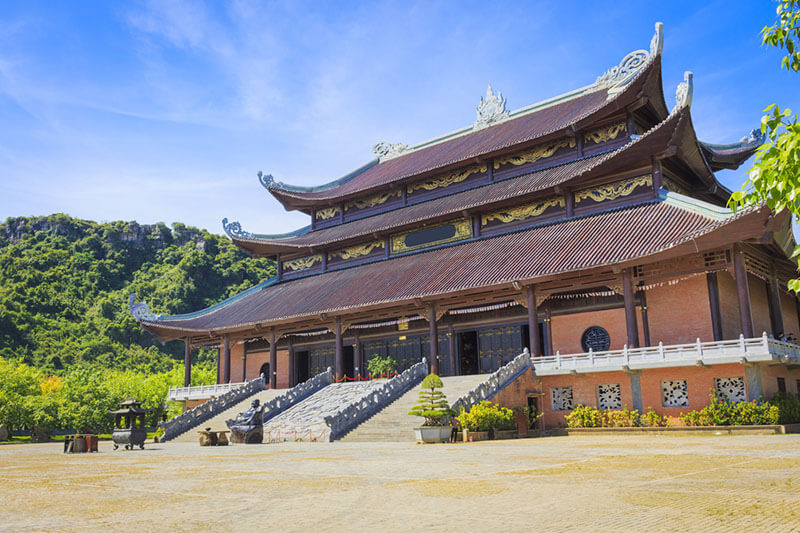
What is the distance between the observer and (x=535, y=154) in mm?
31156

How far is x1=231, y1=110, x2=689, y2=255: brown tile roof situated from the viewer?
2403 centimetres

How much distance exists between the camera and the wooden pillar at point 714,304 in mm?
21734

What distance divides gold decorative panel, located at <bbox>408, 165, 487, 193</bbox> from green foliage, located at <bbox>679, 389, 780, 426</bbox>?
16.8 m

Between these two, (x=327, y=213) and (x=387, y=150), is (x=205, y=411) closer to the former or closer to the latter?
(x=327, y=213)

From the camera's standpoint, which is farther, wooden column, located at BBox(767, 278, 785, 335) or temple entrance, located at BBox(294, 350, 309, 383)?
temple entrance, located at BBox(294, 350, 309, 383)

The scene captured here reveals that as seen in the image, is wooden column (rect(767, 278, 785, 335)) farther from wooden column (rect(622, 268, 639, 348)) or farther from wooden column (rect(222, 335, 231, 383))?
wooden column (rect(222, 335, 231, 383))

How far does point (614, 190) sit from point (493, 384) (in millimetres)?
10191

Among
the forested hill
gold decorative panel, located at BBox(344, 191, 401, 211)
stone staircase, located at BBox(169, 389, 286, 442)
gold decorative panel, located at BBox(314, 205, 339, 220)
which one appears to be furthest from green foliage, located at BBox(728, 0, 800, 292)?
the forested hill

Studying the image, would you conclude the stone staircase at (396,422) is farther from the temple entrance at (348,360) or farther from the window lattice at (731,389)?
the temple entrance at (348,360)

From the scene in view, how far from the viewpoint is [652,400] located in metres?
20.9

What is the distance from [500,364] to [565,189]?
304 inches

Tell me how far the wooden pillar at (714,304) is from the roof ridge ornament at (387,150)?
76.8ft

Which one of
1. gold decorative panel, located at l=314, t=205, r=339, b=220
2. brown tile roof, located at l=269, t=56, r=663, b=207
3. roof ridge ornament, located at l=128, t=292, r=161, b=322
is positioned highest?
brown tile roof, located at l=269, t=56, r=663, b=207

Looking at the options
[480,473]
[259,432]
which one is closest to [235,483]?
[480,473]
